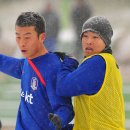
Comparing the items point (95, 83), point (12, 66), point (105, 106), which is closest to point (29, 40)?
point (12, 66)

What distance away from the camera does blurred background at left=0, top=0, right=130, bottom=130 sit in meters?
9.29

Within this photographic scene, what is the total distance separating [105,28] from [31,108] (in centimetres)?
67

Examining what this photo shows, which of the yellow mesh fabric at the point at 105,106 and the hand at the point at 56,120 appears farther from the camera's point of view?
the yellow mesh fabric at the point at 105,106

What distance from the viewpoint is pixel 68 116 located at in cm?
342

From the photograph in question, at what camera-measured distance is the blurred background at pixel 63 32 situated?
9289 millimetres

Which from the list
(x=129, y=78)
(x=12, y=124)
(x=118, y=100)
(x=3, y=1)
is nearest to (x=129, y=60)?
(x=129, y=78)

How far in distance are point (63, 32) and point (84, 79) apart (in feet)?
42.4

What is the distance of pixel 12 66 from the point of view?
3.83 metres

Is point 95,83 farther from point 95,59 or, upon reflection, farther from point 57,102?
point 57,102

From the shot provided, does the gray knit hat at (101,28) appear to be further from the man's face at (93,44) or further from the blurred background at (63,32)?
the blurred background at (63,32)

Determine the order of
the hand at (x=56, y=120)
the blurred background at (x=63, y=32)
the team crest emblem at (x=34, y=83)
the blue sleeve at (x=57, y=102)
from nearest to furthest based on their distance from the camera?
1. the hand at (x=56, y=120)
2. the blue sleeve at (x=57, y=102)
3. the team crest emblem at (x=34, y=83)
4. the blurred background at (x=63, y=32)

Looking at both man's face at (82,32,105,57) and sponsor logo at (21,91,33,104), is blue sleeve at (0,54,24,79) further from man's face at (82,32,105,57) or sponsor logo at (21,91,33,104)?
man's face at (82,32,105,57)

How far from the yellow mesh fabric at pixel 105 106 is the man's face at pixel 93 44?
7 centimetres

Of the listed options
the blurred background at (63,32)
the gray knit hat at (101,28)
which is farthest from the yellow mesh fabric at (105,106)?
the blurred background at (63,32)
